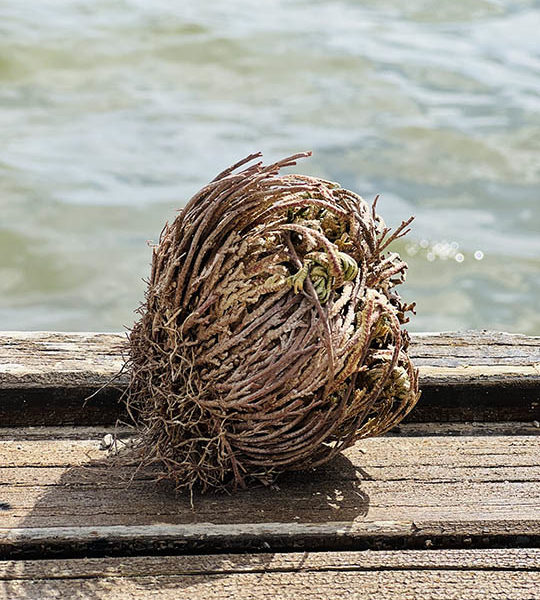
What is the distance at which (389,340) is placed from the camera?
1972 millimetres

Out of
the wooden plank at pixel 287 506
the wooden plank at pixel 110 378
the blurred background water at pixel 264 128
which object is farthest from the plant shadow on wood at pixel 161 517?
the blurred background water at pixel 264 128

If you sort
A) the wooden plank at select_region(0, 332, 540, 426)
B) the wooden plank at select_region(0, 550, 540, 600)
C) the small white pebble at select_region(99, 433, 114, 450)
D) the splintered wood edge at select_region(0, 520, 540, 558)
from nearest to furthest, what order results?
the wooden plank at select_region(0, 550, 540, 600) → the splintered wood edge at select_region(0, 520, 540, 558) → the small white pebble at select_region(99, 433, 114, 450) → the wooden plank at select_region(0, 332, 540, 426)

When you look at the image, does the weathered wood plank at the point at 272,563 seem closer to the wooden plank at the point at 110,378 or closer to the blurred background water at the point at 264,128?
the wooden plank at the point at 110,378

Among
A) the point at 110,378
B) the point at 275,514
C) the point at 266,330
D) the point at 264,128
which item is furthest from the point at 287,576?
the point at 264,128

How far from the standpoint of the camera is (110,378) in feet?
7.88

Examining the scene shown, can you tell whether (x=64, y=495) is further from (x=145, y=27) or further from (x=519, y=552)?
(x=145, y=27)

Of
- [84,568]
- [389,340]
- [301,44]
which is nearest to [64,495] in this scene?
[84,568]

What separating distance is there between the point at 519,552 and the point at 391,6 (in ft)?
38.3

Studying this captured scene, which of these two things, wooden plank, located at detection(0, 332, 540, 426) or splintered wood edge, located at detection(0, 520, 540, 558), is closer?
splintered wood edge, located at detection(0, 520, 540, 558)

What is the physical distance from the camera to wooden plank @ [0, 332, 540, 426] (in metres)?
2.40

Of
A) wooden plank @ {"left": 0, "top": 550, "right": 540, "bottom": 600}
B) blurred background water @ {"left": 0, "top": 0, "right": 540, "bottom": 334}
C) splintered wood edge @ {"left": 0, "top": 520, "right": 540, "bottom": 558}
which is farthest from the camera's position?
blurred background water @ {"left": 0, "top": 0, "right": 540, "bottom": 334}

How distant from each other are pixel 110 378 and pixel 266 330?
0.71 metres

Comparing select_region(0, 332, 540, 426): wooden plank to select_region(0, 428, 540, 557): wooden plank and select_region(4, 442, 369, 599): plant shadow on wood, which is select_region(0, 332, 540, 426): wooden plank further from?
select_region(4, 442, 369, 599): plant shadow on wood

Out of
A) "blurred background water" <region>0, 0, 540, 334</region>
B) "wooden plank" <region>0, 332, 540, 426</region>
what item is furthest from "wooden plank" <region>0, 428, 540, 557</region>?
"blurred background water" <region>0, 0, 540, 334</region>
